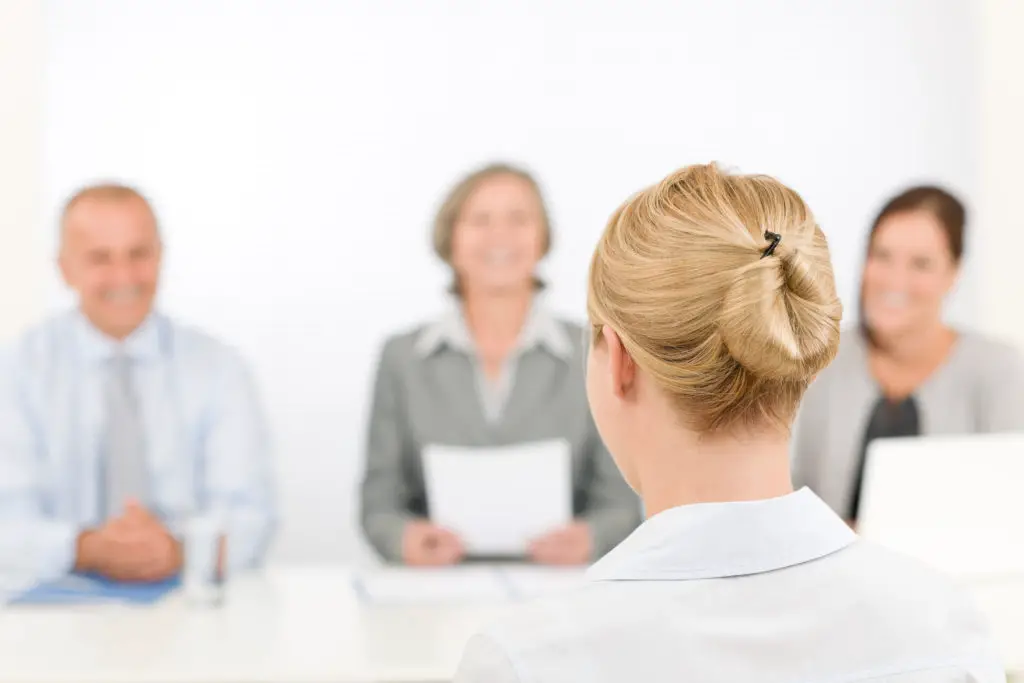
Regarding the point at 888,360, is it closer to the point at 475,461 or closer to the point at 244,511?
the point at 475,461

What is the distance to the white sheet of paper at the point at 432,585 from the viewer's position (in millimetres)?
2314

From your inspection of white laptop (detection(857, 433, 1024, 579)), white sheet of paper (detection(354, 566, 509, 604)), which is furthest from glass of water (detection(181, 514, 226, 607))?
white laptop (detection(857, 433, 1024, 579))

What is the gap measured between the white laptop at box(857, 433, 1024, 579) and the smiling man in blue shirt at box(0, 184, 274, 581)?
163cm

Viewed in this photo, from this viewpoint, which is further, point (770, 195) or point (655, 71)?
point (655, 71)

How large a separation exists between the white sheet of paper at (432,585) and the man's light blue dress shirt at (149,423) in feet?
1.81

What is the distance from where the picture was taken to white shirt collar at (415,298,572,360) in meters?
3.16

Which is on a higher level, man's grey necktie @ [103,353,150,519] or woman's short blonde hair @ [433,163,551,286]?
woman's short blonde hair @ [433,163,551,286]

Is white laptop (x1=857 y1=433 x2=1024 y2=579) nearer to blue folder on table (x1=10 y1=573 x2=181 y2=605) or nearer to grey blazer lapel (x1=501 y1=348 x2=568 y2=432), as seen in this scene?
grey blazer lapel (x1=501 y1=348 x2=568 y2=432)

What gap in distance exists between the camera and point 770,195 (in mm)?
891

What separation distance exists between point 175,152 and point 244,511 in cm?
176

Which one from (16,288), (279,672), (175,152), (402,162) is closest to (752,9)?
(402,162)

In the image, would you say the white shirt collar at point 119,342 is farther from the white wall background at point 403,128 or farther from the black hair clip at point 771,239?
the black hair clip at point 771,239

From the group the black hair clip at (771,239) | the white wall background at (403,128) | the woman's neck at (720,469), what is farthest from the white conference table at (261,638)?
the white wall background at (403,128)

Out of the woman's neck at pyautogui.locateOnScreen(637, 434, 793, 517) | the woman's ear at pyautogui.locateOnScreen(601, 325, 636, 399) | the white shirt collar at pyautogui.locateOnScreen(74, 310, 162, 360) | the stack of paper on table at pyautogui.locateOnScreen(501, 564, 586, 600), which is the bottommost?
the stack of paper on table at pyautogui.locateOnScreen(501, 564, 586, 600)
